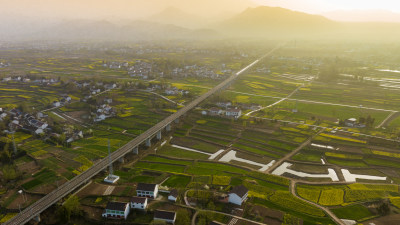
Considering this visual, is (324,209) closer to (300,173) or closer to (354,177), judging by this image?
(300,173)

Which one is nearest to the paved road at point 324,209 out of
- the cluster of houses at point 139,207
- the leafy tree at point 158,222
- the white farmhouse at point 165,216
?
the cluster of houses at point 139,207

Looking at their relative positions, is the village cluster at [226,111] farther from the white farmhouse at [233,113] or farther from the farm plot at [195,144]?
the farm plot at [195,144]

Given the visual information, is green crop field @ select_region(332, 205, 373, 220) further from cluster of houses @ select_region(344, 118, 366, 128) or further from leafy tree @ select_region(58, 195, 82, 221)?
cluster of houses @ select_region(344, 118, 366, 128)

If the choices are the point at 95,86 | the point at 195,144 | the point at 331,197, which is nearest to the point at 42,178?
the point at 195,144

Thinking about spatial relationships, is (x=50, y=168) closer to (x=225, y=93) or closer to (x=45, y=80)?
(x=225, y=93)

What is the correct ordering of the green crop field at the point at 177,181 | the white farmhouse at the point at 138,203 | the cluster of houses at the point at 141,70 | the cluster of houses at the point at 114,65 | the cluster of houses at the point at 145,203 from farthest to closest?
the cluster of houses at the point at 114,65
the cluster of houses at the point at 141,70
the green crop field at the point at 177,181
the white farmhouse at the point at 138,203
the cluster of houses at the point at 145,203

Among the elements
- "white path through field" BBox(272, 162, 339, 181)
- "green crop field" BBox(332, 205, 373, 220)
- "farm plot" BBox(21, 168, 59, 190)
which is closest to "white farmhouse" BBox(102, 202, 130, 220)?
"farm plot" BBox(21, 168, 59, 190)

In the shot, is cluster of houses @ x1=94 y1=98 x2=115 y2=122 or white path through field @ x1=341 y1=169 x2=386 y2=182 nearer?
white path through field @ x1=341 y1=169 x2=386 y2=182
